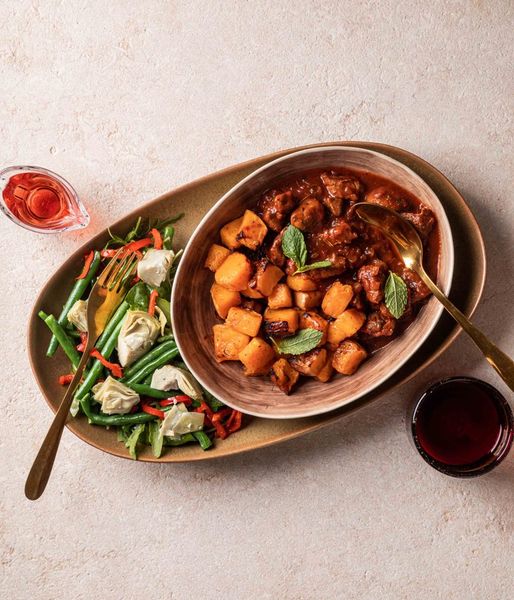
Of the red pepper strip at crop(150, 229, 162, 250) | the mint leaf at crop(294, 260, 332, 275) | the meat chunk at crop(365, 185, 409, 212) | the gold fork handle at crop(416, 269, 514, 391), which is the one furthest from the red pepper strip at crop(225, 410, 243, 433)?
the meat chunk at crop(365, 185, 409, 212)

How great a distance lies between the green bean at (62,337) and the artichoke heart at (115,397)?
22 cm

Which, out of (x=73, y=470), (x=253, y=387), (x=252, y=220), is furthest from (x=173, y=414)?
(x=252, y=220)

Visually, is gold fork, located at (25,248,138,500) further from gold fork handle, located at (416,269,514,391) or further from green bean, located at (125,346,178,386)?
gold fork handle, located at (416,269,514,391)

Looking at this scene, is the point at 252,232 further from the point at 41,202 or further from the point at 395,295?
the point at 41,202

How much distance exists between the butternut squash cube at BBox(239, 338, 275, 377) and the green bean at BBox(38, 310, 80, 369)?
964 millimetres

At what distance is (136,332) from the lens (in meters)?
3.10

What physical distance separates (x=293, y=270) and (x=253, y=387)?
680 mm

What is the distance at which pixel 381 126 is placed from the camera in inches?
129

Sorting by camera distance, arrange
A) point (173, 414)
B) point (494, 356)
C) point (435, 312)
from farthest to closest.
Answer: point (173, 414)
point (435, 312)
point (494, 356)

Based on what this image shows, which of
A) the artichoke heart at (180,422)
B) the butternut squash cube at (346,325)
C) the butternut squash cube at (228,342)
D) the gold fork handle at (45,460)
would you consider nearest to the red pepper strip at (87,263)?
the gold fork handle at (45,460)

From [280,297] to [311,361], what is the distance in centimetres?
36

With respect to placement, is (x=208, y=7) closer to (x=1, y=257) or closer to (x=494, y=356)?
(x=1, y=257)

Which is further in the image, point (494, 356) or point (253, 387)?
point (253, 387)

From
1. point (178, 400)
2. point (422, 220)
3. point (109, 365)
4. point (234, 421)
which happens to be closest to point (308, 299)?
point (422, 220)
